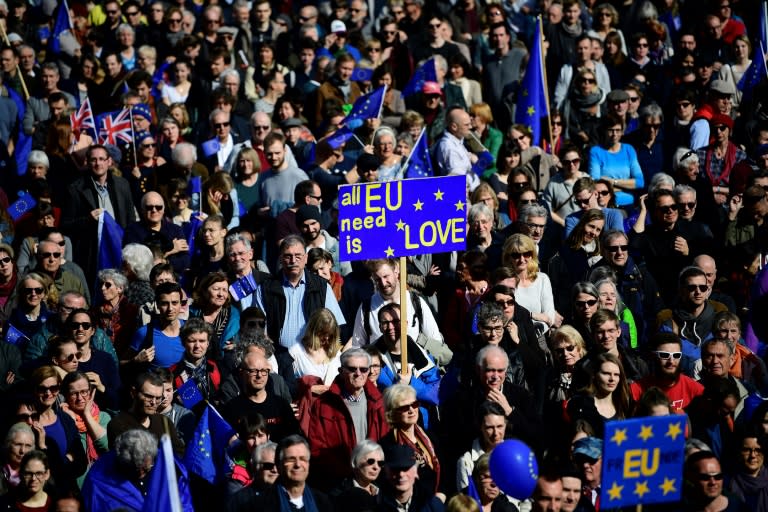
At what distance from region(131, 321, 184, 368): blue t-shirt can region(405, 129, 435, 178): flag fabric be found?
164 inches

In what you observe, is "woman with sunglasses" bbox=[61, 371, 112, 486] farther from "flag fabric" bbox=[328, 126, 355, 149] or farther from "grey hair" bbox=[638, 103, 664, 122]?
"grey hair" bbox=[638, 103, 664, 122]

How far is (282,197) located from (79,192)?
1921 millimetres

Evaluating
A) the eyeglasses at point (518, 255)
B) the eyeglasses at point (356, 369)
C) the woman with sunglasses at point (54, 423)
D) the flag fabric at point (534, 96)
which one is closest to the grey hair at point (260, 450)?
the eyeglasses at point (356, 369)

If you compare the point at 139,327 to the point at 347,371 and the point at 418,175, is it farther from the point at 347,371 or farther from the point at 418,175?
the point at 418,175

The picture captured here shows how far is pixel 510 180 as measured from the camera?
16.4 m

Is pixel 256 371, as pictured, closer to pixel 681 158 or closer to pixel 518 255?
pixel 518 255

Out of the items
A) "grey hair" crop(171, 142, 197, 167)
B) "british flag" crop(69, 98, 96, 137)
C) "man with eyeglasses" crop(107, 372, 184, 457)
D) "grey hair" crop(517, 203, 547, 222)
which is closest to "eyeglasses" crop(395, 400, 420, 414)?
"man with eyeglasses" crop(107, 372, 184, 457)

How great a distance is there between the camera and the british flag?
17594 mm

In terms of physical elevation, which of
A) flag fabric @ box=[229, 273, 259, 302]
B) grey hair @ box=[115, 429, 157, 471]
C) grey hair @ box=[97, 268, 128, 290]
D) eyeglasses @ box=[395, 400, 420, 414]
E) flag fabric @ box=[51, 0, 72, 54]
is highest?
flag fabric @ box=[51, 0, 72, 54]

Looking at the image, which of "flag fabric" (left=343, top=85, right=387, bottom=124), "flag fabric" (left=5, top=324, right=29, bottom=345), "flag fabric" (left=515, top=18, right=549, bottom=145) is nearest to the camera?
"flag fabric" (left=5, top=324, right=29, bottom=345)

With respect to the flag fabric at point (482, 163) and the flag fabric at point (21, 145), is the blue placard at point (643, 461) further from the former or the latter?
the flag fabric at point (21, 145)

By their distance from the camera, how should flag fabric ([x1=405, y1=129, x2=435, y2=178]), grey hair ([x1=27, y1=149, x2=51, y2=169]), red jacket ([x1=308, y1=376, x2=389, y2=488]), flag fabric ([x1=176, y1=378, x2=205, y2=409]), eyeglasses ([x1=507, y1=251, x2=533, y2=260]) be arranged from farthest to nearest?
grey hair ([x1=27, y1=149, x2=51, y2=169]), flag fabric ([x1=405, y1=129, x2=435, y2=178]), eyeglasses ([x1=507, y1=251, x2=533, y2=260]), flag fabric ([x1=176, y1=378, x2=205, y2=409]), red jacket ([x1=308, y1=376, x2=389, y2=488])

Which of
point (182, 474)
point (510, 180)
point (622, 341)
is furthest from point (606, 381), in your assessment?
point (510, 180)

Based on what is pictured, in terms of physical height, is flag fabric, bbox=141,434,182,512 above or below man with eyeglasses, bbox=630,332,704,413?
below
